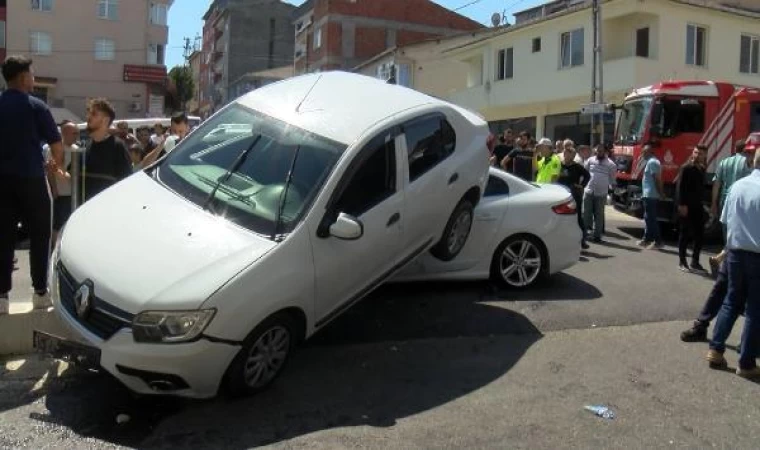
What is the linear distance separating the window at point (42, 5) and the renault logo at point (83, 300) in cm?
5352

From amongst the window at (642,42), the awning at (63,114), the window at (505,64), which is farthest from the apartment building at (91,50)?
the window at (642,42)

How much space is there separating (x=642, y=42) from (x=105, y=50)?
131 feet

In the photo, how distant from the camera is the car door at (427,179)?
18.2ft

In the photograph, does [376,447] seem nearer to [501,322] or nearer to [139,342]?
[139,342]

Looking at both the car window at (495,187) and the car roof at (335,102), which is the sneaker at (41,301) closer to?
the car roof at (335,102)

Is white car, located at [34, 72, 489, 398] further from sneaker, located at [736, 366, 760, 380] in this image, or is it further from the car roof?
sneaker, located at [736, 366, 760, 380]

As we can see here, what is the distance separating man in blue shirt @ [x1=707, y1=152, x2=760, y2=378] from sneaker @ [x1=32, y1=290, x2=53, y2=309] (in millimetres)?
5117

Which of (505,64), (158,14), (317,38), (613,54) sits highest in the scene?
(158,14)

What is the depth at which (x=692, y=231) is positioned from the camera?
32.6 ft

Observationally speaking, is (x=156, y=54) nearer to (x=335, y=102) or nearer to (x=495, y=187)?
(x=495, y=187)

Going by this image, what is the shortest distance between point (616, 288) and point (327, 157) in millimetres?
4467

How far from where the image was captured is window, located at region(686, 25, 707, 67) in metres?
25.6

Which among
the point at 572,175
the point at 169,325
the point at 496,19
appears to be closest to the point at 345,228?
the point at 169,325

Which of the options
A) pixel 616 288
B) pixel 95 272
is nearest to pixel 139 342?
pixel 95 272
